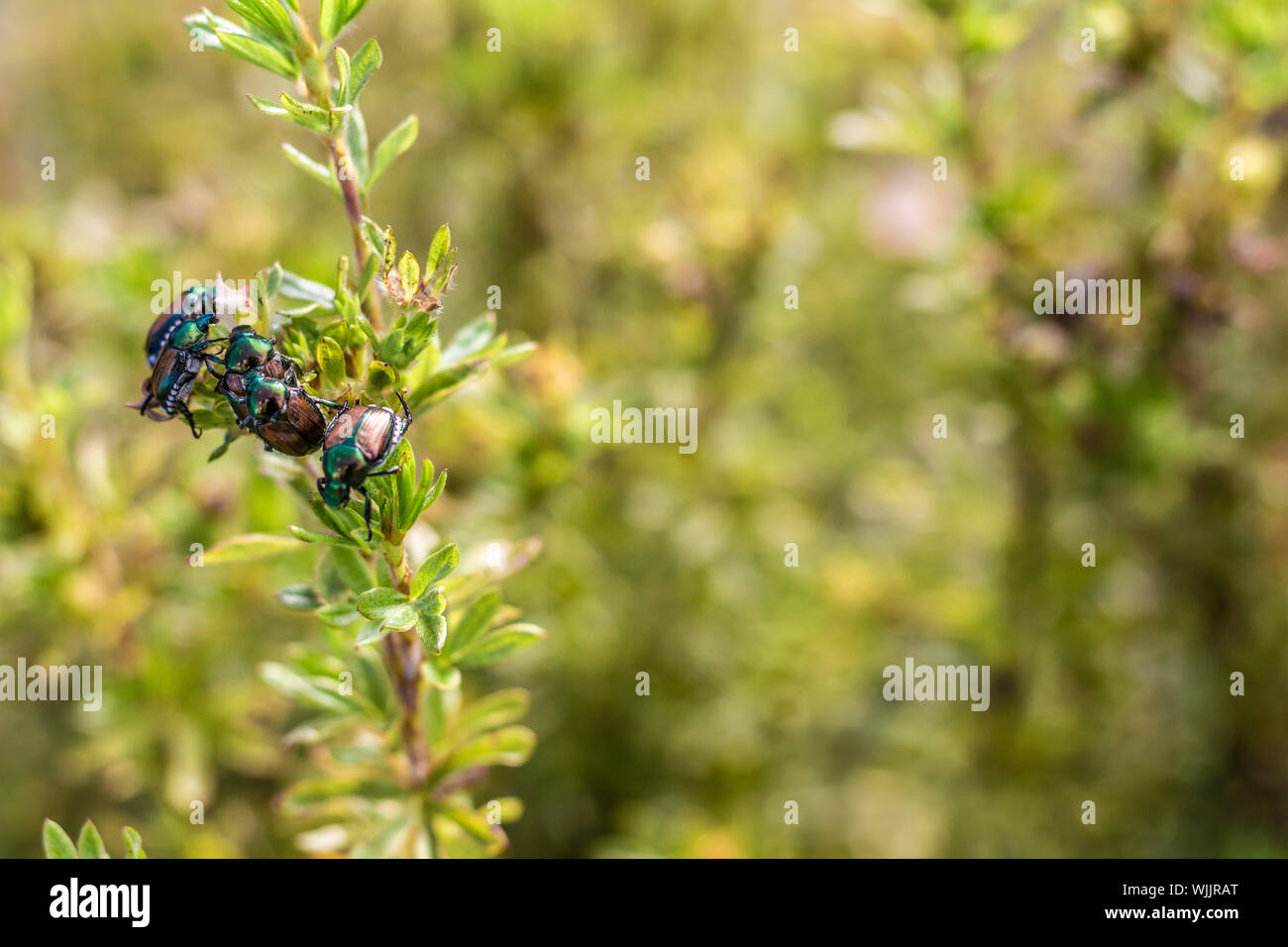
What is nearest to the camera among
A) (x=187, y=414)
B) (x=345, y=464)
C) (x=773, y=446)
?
(x=345, y=464)

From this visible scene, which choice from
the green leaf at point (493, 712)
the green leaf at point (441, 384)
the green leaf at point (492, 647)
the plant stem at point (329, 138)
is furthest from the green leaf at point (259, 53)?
the green leaf at point (493, 712)

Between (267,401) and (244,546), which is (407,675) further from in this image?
(267,401)

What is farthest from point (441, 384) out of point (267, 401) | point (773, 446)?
point (773, 446)

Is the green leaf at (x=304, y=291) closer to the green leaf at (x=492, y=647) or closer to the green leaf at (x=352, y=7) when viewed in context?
the green leaf at (x=352, y=7)

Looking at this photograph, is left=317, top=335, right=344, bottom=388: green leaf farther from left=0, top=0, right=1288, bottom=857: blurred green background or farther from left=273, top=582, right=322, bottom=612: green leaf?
left=0, top=0, right=1288, bottom=857: blurred green background
